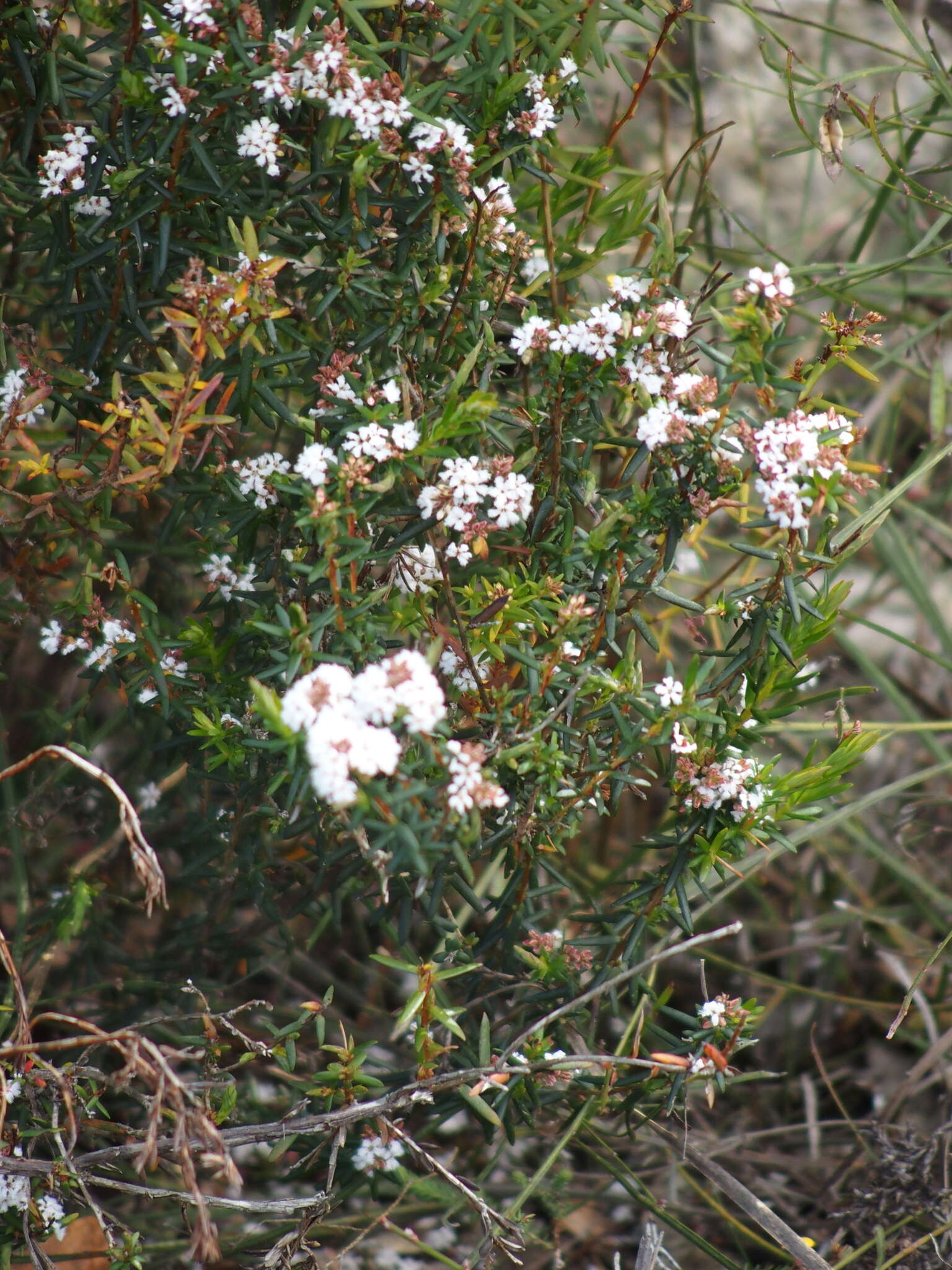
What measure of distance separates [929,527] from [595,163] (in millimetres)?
1632

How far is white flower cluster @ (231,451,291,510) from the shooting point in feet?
4.21

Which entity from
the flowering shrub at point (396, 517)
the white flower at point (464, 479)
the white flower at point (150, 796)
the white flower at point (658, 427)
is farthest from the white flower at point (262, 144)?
the white flower at point (150, 796)

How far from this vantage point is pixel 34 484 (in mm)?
1526

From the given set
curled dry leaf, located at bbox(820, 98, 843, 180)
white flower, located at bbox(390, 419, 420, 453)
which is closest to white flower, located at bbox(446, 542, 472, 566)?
white flower, located at bbox(390, 419, 420, 453)

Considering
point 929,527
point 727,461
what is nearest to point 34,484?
point 727,461

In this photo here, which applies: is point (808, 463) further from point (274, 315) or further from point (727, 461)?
point (274, 315)

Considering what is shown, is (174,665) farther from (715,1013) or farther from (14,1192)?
(715,1013)

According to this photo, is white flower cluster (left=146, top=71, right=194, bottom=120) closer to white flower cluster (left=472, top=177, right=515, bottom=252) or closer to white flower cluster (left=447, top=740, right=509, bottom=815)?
white flower cluster (left=472, top=177, right=515, bottom=252)

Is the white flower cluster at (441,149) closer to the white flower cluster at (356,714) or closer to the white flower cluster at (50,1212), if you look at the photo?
the white flower cluster at (356,714)

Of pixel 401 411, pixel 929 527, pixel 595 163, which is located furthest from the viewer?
pixel 929 527

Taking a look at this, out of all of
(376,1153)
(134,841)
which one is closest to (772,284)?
(134,841)

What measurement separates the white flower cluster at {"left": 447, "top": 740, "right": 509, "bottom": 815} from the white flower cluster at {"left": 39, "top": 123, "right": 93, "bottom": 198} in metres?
0.86

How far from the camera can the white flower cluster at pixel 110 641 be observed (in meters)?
1.34

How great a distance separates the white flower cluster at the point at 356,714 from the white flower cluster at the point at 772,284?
1.78 feet
